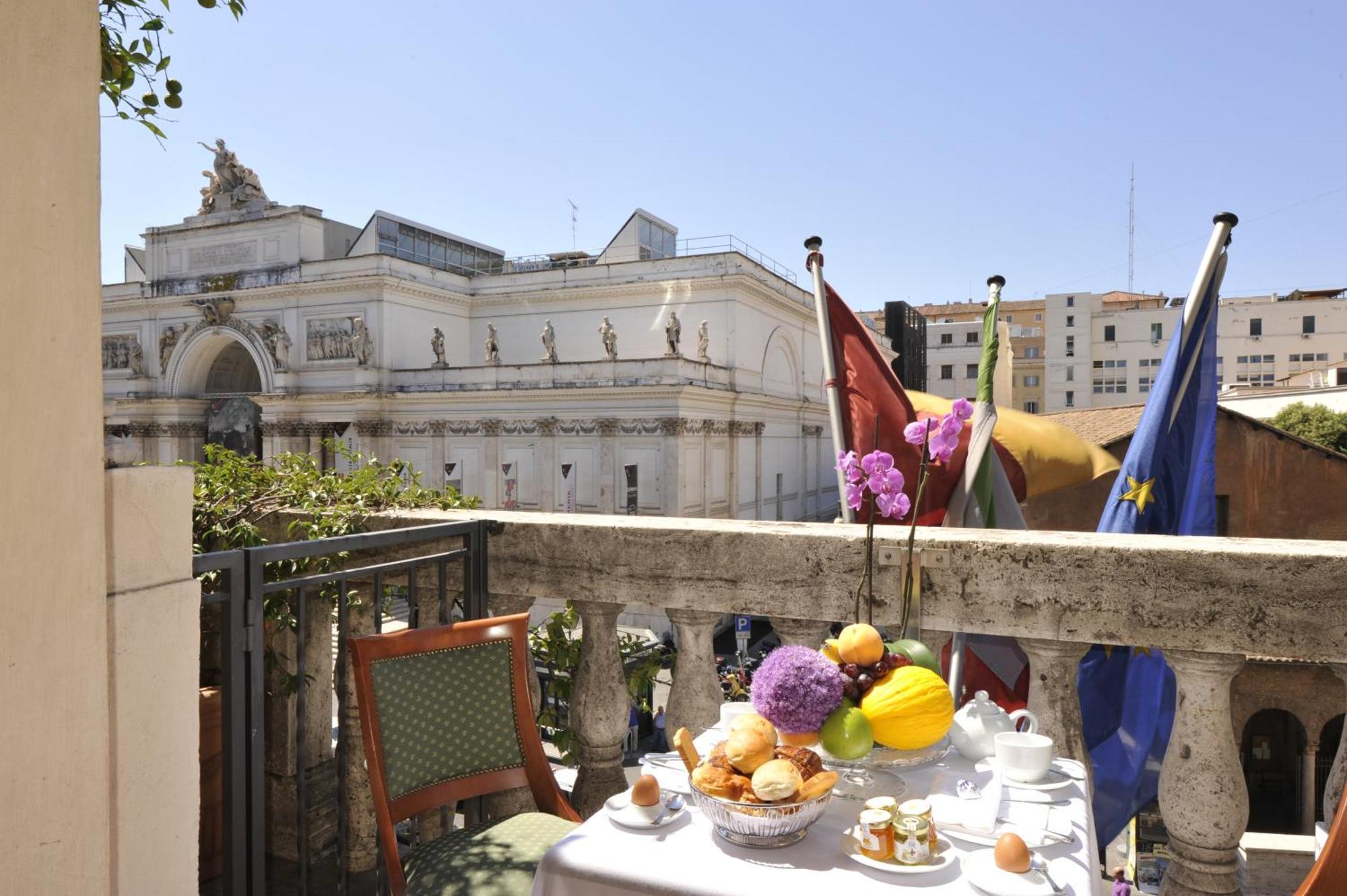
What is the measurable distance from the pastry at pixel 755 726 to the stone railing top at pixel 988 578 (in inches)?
31.1

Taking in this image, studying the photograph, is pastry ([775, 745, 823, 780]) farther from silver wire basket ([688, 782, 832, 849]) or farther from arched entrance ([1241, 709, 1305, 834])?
arched entrance ([1241, 709, 1305, 834])

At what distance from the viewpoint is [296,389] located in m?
35.3

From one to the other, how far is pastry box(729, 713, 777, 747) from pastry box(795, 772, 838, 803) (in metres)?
0.13

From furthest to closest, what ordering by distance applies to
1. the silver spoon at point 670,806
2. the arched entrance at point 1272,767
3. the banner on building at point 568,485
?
1. the banner on building at point 568,485
2. the arched entrance at point 1272,767
3. the silver spoon at point 670,806

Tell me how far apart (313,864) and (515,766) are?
138cm

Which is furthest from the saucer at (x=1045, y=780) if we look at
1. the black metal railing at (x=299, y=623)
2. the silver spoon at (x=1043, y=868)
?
the black metal railing at (x=299, y=623)

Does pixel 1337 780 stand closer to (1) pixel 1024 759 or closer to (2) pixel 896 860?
(1) pixel 1024 759

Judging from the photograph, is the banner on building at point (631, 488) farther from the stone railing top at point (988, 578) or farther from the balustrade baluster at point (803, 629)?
the balustrade baluster at point (803, 629)

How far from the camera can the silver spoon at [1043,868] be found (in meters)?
1.60

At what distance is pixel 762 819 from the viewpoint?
1.73 metres

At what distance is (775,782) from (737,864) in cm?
18

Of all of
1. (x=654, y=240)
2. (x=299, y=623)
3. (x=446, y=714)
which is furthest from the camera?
(x=654, y=240)

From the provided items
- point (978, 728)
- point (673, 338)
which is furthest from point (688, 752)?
point (673, 338)

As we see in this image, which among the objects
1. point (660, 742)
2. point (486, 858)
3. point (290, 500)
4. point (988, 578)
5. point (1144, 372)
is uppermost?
point (1144, 372)
